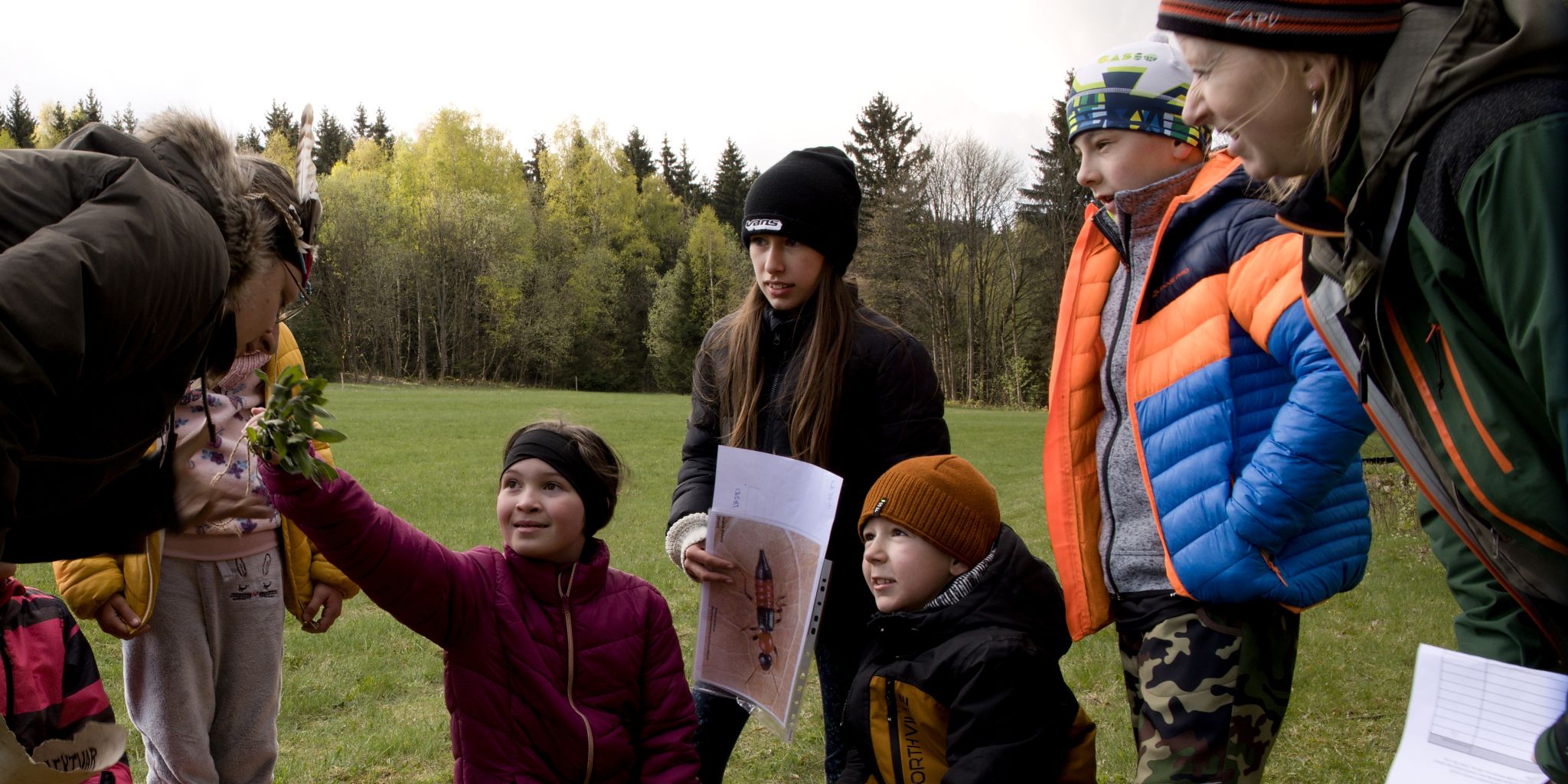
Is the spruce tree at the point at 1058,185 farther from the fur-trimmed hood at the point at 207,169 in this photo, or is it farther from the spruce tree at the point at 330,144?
the spruce tree at the point at 330,144

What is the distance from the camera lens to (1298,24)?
1.56m

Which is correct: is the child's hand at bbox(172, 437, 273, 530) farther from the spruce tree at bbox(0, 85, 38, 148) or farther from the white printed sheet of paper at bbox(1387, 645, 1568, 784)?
the spruce tree at bbox(0, 85, 38, 148)

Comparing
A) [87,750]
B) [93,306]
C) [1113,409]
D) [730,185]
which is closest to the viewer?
[93,306]

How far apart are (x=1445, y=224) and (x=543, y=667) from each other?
2.39 m

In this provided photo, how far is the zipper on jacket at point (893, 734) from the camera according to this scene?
2.64m

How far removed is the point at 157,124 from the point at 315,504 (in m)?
0.87

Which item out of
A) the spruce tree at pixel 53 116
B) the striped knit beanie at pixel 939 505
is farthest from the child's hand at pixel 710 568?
the spruce tree at pixel 53 116

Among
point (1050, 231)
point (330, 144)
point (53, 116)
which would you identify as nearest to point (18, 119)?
point (53, 116)

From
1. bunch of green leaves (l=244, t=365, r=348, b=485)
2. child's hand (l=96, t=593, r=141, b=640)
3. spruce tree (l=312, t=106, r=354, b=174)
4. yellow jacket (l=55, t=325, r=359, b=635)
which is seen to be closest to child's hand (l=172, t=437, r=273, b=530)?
bunch of green leaves (l=244, t=365, r=348, b=485)

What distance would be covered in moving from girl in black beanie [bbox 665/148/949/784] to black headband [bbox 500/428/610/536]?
0.25 metres

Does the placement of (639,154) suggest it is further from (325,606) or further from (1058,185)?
(325,606)

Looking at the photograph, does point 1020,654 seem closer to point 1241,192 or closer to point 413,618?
point 1241,192

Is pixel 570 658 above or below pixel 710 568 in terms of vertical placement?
below

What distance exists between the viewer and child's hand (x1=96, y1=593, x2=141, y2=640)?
303 cm
